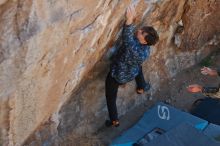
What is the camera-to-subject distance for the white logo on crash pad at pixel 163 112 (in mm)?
6352

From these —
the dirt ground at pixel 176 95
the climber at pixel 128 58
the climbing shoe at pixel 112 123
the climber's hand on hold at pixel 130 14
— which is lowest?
the dirt ground at pixel 176 95

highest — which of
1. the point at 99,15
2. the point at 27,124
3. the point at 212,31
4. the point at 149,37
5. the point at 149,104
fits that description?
the point at 99,15

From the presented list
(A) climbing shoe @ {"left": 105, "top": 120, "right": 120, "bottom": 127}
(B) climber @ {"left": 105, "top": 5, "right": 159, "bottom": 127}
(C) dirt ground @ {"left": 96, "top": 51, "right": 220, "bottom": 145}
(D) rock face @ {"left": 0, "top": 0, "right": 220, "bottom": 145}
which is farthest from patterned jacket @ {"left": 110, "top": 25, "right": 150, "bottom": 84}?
(C) dirt ground @ {"left": 96, "top": 51, "right": 220, "bottom": 145}

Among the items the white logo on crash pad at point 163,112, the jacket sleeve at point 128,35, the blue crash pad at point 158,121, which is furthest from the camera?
the white logo on crash pad at point 163,112

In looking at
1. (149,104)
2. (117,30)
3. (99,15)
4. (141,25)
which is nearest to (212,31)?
(149,104)

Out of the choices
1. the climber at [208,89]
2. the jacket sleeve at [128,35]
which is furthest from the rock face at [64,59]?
the climber at [208,89]

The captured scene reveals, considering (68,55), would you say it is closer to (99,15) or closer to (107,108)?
(99,15)

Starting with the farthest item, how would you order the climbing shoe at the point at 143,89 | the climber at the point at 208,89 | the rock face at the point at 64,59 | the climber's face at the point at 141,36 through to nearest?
the climbing shoe at the point at 143,89
the climber at the point at 208,89
the climber's face at the point at 141,36
the rock face at the point at 64,59

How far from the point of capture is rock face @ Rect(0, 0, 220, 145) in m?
4.15

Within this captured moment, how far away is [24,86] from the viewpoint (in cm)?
448

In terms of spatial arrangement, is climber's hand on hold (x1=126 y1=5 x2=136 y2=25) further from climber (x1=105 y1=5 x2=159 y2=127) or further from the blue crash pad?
the blue crash pad

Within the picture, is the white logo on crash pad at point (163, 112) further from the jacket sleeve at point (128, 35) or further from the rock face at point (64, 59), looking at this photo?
the jacket sleeve at point (128, 35)

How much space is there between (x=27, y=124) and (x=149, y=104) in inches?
94.8

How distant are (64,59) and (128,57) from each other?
1045 millimetres
